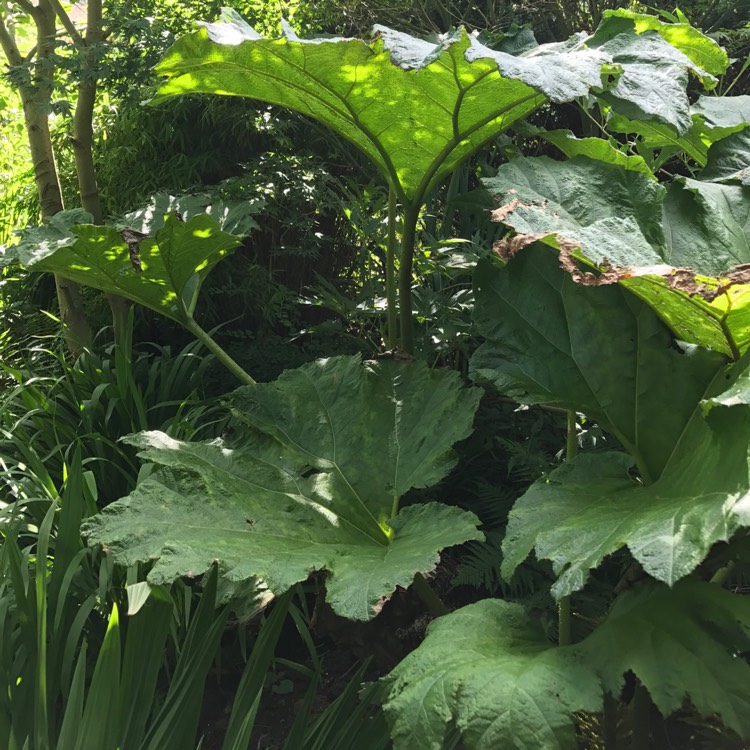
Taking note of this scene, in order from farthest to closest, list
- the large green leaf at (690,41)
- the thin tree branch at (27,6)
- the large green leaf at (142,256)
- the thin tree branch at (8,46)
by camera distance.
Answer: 1. the thin tree branch at (8,46)
2. the thin tree branch at (27,6)
3. the large green leaf at (142,256)
4. the large green leaf at (690,41)

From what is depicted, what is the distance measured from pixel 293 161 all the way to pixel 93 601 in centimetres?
179

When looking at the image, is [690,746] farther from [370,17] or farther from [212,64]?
[370,17]

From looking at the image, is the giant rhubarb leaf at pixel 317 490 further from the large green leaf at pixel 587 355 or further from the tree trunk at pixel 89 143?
the tree trunk at pixel 89 143

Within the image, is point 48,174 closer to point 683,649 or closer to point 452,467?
point 452,467

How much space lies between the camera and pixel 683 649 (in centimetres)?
83

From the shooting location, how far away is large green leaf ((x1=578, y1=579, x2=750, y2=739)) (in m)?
0.78

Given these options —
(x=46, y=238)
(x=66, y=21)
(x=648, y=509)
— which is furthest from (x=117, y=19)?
(x=648, y=509)

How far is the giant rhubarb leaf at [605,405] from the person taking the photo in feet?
2.52

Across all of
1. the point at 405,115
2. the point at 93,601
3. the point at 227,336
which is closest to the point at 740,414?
the point at 405,115

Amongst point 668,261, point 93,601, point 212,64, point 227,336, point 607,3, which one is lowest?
point 93,601

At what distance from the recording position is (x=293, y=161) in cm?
273

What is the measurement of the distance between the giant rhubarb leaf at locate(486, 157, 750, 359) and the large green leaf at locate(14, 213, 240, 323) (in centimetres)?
62

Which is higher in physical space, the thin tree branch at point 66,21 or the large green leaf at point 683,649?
the thin tree branch at point 66,21

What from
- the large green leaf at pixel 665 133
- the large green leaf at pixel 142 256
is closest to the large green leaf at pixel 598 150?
the large green leaf at pixel 665 133
